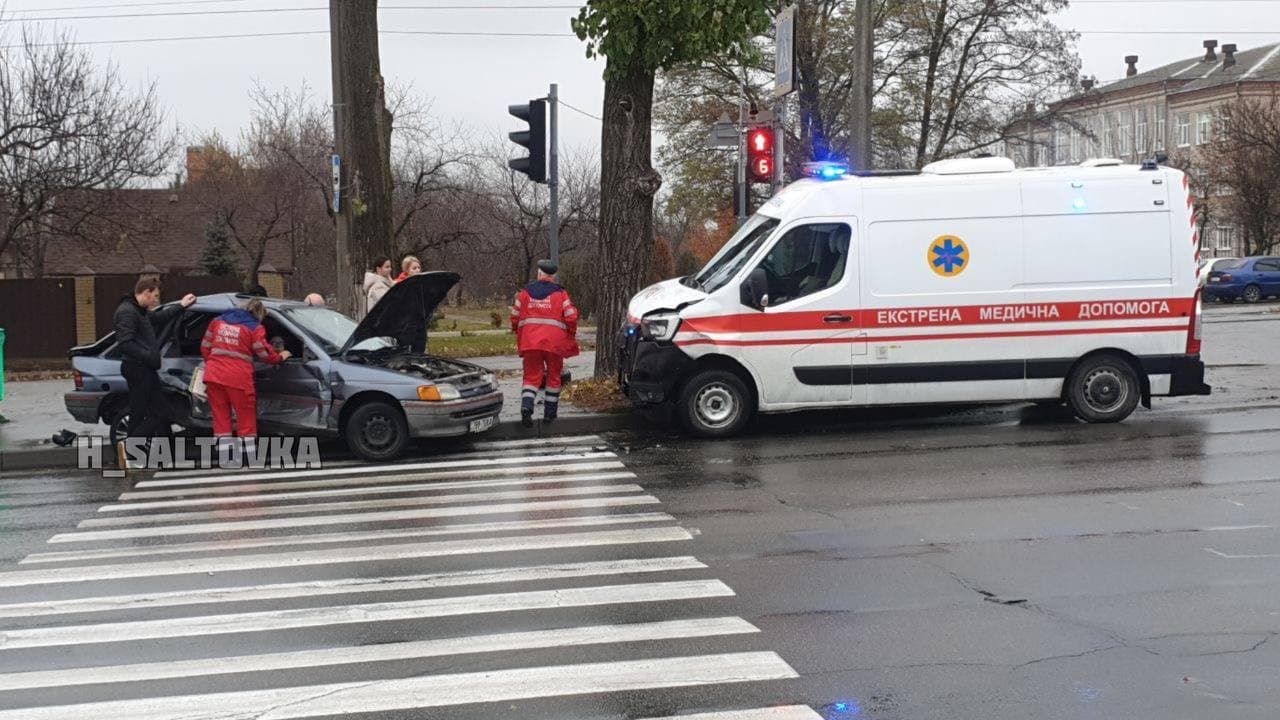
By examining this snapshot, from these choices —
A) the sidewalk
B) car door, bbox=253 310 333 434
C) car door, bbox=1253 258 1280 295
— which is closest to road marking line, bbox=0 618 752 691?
car door, bbox=253 310 333 434

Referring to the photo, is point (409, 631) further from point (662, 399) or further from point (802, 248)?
point (802, 248)

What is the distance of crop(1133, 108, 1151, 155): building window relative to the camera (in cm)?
8356

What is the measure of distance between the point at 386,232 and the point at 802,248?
20.0 feet

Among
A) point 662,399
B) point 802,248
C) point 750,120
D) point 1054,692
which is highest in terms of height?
point 750,120

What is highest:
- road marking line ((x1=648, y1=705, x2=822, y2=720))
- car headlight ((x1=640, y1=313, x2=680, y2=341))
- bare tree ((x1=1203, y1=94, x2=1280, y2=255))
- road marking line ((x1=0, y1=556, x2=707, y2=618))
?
bare tree ((x1=1203, y1=94, x2=1280, y2=255))

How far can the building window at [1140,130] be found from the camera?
3290 inches

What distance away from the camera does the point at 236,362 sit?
1162 cm

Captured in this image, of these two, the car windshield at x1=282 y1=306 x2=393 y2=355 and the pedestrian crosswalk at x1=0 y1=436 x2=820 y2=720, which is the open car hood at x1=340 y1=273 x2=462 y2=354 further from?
the pedestrian crosswalk at x1=0 y1=436 x2=820 y2=720

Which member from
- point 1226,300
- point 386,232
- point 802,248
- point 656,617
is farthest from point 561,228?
point 656,617

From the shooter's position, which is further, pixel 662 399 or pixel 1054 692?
pixel 662 399

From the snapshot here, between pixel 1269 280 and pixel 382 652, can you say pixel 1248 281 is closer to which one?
pixel 1269 280

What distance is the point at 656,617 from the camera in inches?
251

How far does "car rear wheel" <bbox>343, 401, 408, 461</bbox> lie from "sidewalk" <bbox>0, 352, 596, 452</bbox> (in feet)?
5.94

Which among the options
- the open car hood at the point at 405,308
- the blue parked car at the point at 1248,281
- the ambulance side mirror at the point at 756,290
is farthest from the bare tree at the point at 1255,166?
the open car hood at the point at 405,308
